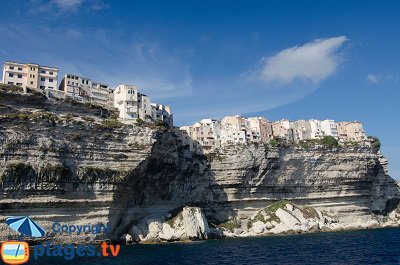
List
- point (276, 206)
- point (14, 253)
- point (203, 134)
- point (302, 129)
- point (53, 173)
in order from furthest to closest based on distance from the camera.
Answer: point (302, 129)
point (203, 134)
point (276, 206)
point (53, 173)
point (14, 253)

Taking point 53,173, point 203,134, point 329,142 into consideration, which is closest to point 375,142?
point 329,142

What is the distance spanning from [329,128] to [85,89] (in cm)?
5953

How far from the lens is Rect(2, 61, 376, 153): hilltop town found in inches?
2084

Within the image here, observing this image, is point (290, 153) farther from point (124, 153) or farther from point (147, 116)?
point (124, 153)

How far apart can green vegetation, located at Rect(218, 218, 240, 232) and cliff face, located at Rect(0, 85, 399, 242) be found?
103 centimetres

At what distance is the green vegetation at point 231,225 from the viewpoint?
59.8 m

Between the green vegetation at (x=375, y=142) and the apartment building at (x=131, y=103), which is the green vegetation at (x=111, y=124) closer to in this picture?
the apartment building at (x=131, y=103)

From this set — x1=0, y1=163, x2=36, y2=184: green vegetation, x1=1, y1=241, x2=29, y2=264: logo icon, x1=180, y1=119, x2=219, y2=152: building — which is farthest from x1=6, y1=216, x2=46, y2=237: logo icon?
x1=180, y1=119, x2=219, y2=152: building

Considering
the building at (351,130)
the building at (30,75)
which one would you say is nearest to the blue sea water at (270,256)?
the building at (30,75)

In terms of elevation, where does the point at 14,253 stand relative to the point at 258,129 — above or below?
below

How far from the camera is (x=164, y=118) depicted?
68.2m

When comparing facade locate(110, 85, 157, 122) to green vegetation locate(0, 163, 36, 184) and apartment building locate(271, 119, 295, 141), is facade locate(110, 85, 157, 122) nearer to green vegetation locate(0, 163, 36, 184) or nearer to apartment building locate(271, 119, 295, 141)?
green vegetation locate(0, 163, 36, 184)

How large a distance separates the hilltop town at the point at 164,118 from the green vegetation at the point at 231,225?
12964 mm

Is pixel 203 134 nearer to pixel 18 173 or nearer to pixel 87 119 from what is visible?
pixel 87 119
